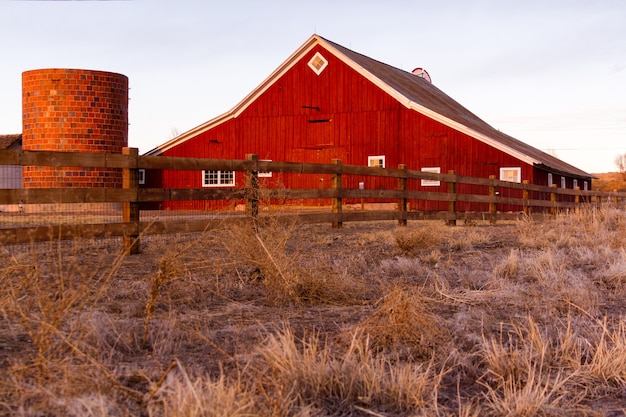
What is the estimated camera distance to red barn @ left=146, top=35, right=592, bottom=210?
2648 centimetres

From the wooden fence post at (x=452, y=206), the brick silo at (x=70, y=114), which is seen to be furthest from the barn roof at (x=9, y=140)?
the wooden fence post at (x=452, y=206)

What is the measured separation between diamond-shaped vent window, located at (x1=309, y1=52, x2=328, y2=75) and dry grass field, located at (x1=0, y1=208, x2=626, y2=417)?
22.4 metres

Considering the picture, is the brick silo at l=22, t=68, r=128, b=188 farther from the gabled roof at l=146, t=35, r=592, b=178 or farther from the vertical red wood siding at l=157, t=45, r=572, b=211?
the vertical red wood siding at l=157, t=45, r=572, b=211

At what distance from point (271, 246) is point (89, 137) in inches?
799

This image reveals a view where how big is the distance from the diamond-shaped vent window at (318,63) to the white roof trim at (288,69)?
0.43m

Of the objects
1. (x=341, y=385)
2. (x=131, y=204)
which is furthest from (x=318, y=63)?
(x=341, y=385)

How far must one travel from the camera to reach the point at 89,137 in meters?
24.2

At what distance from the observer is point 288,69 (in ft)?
95.0

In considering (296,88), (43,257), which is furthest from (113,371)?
(296,88)

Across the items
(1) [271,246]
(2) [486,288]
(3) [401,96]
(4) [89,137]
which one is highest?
(3) [401,96]

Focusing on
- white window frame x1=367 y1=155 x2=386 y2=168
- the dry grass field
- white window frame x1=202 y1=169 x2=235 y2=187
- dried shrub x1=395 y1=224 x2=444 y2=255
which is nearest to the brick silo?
white window frame x1=202 y1=169 x2=235 y2=187

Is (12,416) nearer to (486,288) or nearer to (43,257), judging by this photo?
(486,288)

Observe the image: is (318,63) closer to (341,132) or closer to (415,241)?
(341,132)

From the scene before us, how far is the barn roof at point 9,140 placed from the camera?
31592mm
